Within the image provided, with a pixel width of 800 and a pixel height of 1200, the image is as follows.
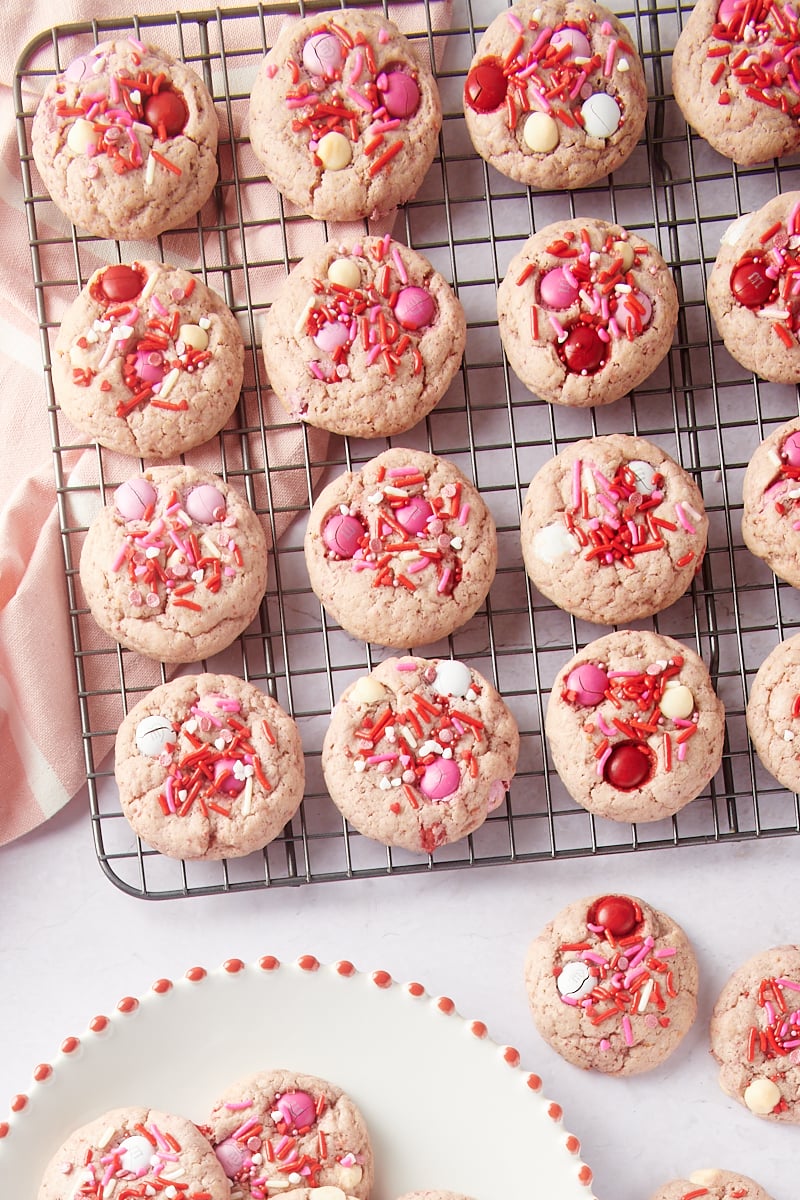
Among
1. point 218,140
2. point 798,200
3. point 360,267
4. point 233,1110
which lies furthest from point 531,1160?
point 218,140

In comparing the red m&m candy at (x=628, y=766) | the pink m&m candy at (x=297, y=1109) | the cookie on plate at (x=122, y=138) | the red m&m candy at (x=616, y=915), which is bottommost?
the pink m&m candy at (x=297, y=1109)

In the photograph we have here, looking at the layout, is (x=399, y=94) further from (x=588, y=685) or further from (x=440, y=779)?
(x=440, y=779)

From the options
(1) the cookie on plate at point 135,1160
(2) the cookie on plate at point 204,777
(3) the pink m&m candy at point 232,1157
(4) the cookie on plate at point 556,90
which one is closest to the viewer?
(1) the cookie on plate at point 135,1160

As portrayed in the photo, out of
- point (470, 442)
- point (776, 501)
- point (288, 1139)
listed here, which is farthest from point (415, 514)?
point (288, 1139)

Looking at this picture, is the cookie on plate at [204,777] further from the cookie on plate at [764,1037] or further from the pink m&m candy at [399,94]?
the pink m&m candy at [399,94]

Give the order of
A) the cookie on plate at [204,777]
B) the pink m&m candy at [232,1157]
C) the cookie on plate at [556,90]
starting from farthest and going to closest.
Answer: the cookie on plate at [556,90] → the cookie on plate at [204,777] → the pink m&m candy at [232,1157]

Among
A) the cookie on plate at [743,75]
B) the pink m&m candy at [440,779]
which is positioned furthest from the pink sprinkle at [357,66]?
the pink m&m candy at [440,779]
